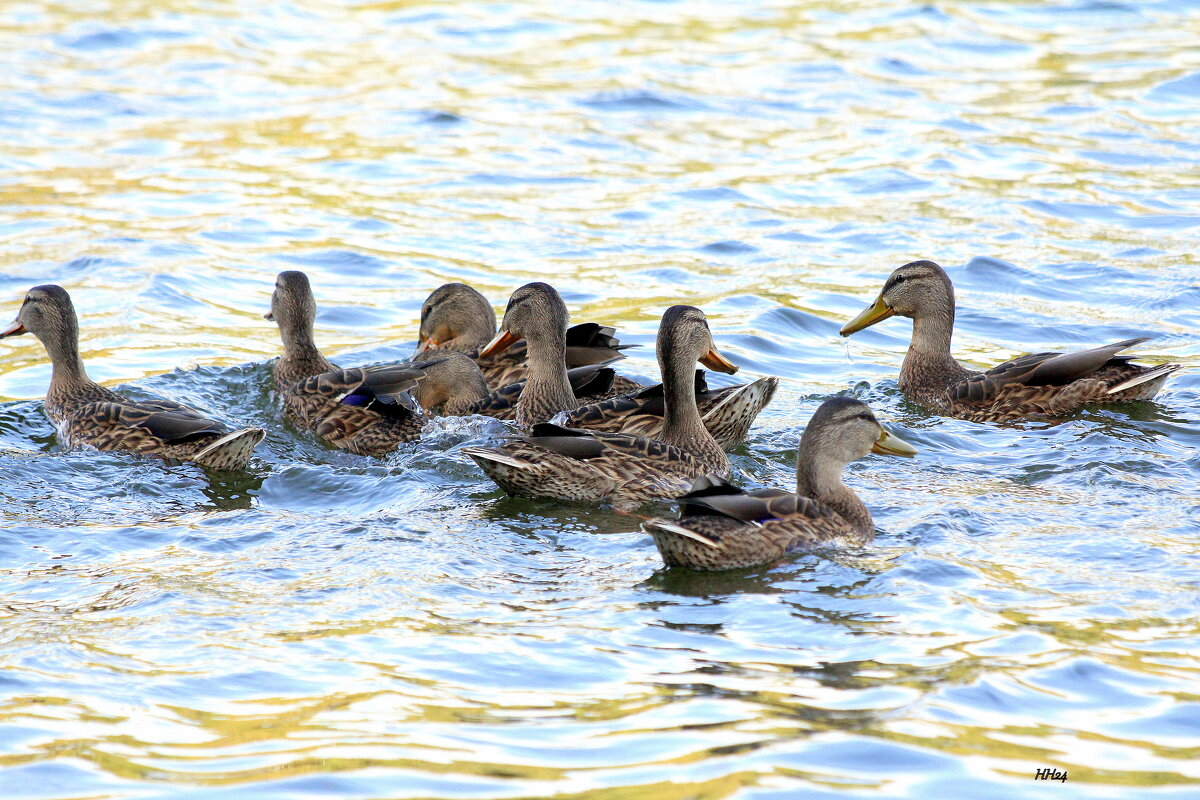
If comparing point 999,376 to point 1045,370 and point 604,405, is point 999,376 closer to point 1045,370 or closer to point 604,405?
point 1045,370

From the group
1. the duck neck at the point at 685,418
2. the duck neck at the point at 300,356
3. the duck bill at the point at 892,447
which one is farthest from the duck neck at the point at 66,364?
the duck bill at the point at 892,447

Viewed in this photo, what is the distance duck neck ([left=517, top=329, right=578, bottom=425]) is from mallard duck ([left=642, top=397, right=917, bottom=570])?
91.0 inches

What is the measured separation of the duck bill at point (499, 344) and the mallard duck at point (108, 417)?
2.19 meters

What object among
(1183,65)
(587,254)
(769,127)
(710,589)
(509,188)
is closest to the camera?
(710,589)

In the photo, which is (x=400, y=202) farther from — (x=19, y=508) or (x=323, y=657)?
(x=323, y=657)

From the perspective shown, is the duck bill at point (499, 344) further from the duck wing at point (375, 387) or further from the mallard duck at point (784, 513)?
the mallard duck at point (784, 513)

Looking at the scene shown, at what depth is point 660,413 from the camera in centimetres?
921

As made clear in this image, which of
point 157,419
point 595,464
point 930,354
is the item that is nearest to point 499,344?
point 595,464

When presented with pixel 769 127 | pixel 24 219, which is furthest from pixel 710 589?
pixel 769 127

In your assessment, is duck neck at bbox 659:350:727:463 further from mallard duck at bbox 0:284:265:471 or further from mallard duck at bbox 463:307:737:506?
mallard duck at bbox 0:284:265:471

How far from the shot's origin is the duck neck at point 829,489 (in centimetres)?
752

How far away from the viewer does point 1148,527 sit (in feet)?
24.4

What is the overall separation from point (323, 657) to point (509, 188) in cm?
1100

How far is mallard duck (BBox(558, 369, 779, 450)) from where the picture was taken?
9047 millimetres
